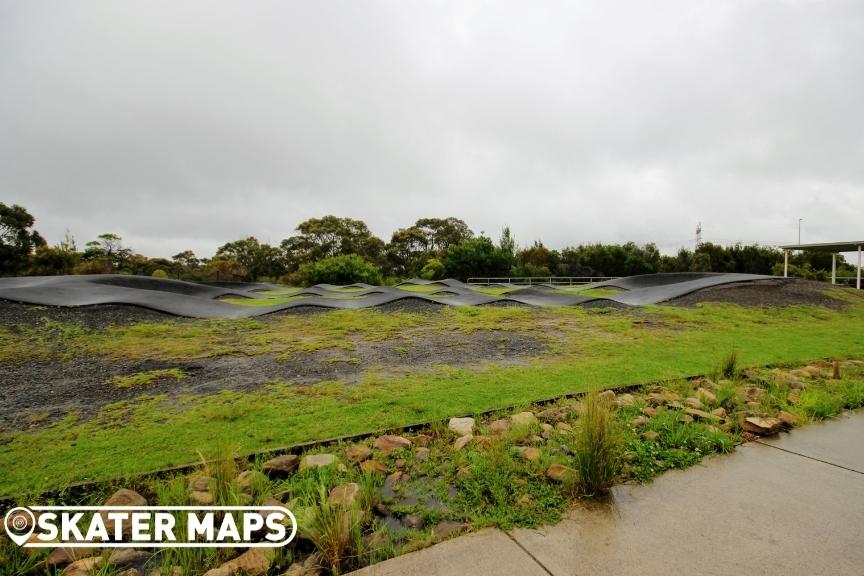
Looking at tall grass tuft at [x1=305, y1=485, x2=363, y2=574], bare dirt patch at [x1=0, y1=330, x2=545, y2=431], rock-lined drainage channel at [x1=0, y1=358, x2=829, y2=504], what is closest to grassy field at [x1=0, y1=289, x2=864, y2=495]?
rock-lined drainage channel at [x1=0, y1=358, x2=829, y2=504]

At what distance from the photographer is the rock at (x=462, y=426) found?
103 inches

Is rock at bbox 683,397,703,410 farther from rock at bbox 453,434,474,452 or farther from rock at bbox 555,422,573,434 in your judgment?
rock at bbox 453,434,474,452

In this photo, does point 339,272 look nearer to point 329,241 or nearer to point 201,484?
point 329,241

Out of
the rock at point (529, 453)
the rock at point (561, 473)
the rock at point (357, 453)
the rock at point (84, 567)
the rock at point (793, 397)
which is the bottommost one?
the rock at point (84, 567)

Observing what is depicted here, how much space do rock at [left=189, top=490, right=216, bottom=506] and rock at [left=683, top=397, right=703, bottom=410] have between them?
Answer: 3.17 meters

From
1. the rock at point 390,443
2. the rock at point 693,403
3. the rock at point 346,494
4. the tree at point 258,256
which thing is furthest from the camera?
the tree at point 258,256

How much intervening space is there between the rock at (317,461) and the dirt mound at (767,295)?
10847 mm

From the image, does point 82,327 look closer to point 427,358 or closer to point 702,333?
point 427,358

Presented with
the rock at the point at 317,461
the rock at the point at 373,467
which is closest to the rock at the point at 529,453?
the rock at the point at 373,467

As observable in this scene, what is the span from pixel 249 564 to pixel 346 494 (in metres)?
0.47

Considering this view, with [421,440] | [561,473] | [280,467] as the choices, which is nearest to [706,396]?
[561,473]

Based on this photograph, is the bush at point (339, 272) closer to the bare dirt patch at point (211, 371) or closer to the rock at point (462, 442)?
the bare dirt patch at point (211, 371)

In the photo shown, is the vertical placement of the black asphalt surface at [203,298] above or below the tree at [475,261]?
below

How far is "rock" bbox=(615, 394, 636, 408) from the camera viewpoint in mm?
Answer: 3048
